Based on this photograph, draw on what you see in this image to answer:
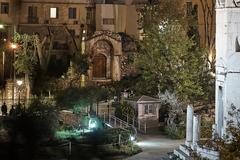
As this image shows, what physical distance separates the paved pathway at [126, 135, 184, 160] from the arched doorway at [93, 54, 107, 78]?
70.5 feet

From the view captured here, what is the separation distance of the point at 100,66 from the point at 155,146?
25291 mm

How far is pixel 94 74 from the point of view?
65.9 m

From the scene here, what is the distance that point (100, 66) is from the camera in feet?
217

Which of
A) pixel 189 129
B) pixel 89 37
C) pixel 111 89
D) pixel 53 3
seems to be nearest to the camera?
pixel 189 129

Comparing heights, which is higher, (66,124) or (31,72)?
(31,72)

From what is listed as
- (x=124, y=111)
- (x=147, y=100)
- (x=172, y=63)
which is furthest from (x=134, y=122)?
(x=172, y=63)

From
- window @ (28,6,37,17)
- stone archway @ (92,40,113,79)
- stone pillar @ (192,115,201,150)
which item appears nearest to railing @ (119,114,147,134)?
stone pillar @ (192,115,201,150)

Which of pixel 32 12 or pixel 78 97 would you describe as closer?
pixel 78 97

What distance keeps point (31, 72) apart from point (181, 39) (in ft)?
56.6

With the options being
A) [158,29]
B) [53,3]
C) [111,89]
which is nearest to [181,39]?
[158,29]

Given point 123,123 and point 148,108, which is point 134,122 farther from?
point 123,123

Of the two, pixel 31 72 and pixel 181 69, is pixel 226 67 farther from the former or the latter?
pixel 31 72

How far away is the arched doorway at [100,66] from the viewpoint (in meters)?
65.7

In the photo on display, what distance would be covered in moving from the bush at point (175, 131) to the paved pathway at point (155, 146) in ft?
1.63
